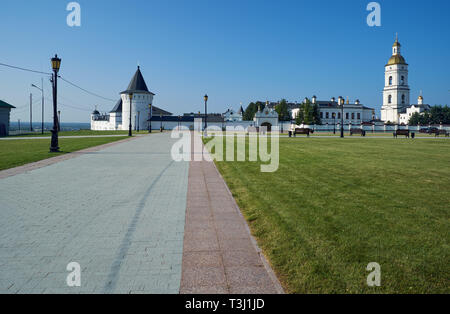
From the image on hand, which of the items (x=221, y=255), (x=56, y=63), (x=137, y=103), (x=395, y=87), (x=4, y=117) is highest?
(x=395, y=87)

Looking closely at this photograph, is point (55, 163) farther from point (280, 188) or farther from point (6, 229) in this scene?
point (280, 188)

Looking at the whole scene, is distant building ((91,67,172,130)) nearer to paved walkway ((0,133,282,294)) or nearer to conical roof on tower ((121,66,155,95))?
conical roof on tower ((121,66,155,95))

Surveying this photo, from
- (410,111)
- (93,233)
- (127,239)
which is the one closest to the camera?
(127,239)

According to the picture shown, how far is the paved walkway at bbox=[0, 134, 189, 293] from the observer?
3.28m

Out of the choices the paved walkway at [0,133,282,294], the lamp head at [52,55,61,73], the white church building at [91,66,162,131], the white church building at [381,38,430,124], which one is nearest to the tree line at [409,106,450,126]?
the white church building at [381,38,430,124]

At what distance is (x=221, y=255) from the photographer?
3865mm

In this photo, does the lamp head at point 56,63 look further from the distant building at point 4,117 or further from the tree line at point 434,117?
the tree line at point 434,117

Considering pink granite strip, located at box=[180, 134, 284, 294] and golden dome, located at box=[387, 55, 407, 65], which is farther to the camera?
golden dome, located at box=[387, 55, 407, 65]

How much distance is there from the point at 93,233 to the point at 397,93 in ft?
391

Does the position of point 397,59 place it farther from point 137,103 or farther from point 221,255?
point 221,255

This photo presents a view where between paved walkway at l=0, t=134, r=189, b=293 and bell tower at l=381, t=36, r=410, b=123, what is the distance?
11335 centimetres

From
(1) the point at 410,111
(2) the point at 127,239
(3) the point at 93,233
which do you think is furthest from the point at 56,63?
(1) the point at 410,111
